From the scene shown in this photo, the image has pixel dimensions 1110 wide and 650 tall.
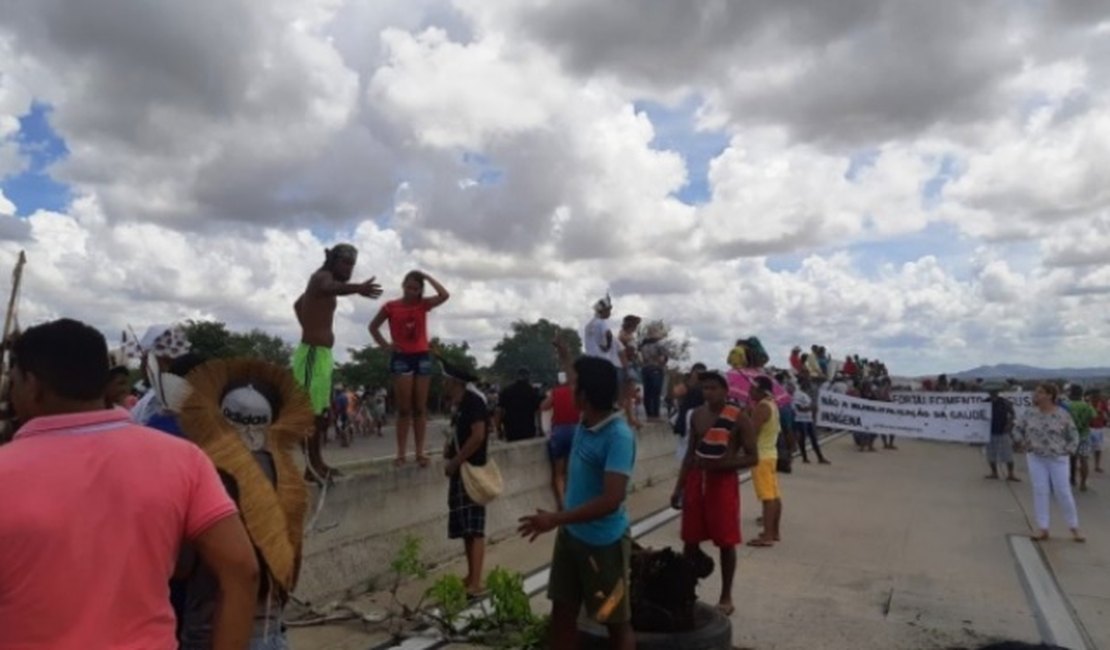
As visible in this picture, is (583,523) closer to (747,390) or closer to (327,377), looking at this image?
(327,377)

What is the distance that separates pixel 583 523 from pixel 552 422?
607cm

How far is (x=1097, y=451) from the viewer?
19484mm

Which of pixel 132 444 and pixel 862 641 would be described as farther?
pixel 862 641

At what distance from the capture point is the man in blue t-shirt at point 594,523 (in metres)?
4.61

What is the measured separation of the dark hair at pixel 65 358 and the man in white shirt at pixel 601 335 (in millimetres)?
10369

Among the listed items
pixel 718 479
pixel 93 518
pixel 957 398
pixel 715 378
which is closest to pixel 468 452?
pixel 718 479

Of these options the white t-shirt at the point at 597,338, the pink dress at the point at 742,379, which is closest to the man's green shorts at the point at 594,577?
the pink dress at the point at 742,379

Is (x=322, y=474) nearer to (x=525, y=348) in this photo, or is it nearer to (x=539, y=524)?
(x=539, y=524)

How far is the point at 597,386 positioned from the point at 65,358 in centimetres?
295

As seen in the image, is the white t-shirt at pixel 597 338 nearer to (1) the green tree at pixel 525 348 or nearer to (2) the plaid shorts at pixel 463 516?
(2) the plaid shorts at pixel 463 516

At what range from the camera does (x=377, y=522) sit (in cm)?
750

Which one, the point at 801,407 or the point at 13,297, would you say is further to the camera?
the point at 801,407

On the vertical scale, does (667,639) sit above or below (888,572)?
above

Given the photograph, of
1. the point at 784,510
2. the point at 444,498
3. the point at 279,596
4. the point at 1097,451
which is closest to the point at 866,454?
the point at 1097,451
